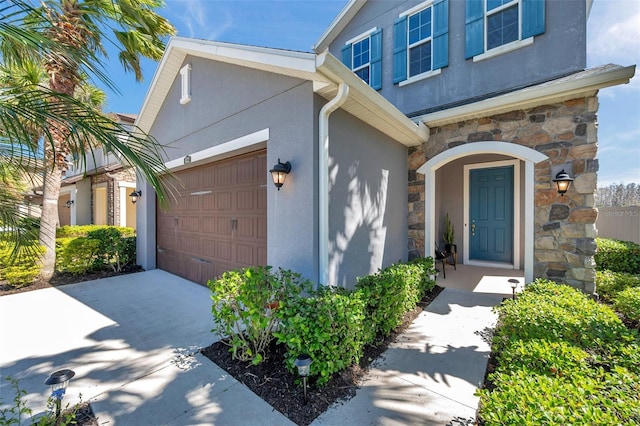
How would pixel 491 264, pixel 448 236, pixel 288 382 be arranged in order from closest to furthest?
pixel 288 382
pixel 491 264
pixel 448 236

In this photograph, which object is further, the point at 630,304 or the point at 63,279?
the point at 63,279

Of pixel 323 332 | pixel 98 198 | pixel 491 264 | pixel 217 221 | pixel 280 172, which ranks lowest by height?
pixel 491 264

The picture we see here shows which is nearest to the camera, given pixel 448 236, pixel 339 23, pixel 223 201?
pixel 223 201

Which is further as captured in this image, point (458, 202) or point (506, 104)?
point (458, 202)

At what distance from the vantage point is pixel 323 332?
251 centimetres

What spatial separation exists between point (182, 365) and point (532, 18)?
26.9 ft

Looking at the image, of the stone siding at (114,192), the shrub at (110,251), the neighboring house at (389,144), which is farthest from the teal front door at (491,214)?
the stone siding at (114,192)

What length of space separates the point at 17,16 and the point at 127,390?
3.31m

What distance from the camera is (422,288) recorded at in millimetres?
4719

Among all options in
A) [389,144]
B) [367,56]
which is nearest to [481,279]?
[389,144]

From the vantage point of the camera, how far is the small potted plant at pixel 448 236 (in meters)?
7.14

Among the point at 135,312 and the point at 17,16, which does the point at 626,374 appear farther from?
the point at 135,312

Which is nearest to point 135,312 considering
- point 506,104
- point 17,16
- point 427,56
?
point 17,16

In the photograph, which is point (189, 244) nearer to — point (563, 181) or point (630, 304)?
point (563, 181)
